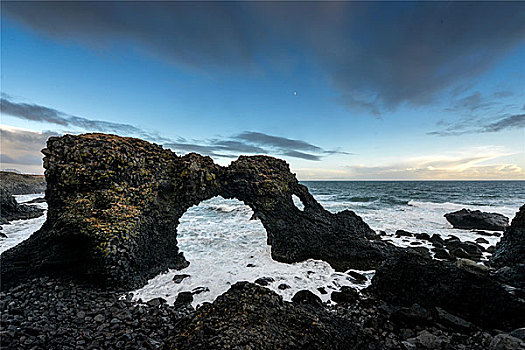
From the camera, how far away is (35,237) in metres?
12.6

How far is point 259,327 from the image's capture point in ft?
21.6

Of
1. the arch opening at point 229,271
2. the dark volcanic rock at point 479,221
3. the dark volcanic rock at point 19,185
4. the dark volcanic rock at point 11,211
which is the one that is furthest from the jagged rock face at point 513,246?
the dark volcanic rock at point 19,185

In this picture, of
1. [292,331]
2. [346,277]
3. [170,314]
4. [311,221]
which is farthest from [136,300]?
[311,221]

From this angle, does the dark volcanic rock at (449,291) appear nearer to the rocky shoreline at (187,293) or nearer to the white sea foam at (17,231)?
the rocky shoreline at (187,293)

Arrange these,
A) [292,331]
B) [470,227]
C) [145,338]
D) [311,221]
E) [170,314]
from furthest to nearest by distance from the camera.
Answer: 1. [470,227]
2. [311,221]
3. [170,314]
4. [145,338]
5. [292,331]

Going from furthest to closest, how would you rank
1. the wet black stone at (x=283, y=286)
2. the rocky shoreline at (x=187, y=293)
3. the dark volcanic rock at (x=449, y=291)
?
the wet black stone at (x=283, y=286)
the dark volcanic rock at (x=449, y=291)
the rocky shoreline at (x=187, y=293)

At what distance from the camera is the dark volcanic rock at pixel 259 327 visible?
20.1ft

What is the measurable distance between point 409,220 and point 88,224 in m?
38.1

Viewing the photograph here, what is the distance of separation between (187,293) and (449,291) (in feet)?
39.5

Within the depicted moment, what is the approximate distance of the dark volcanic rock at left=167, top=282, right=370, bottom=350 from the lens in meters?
6.12

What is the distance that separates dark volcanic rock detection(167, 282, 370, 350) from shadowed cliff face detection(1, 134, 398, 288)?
22.3 ft

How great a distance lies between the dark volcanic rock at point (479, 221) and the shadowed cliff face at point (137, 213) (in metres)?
19.7

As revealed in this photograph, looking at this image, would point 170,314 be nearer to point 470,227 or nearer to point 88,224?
point 88,224

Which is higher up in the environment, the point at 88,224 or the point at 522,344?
the point at 88,224
